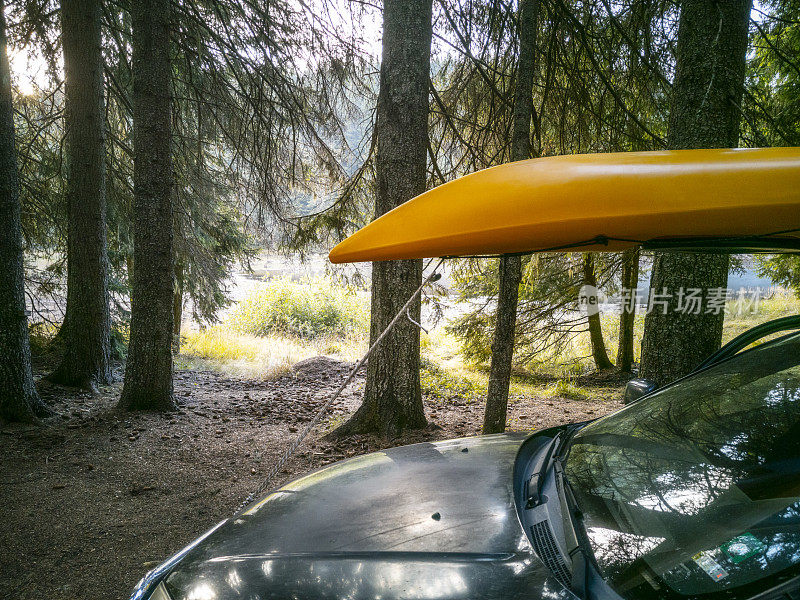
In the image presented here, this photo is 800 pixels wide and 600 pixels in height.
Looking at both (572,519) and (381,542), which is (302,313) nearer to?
(381,542)

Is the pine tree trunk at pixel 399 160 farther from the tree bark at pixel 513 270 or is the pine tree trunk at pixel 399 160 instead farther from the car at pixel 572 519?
the car at pixel 572 519

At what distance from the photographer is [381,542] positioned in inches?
64.5

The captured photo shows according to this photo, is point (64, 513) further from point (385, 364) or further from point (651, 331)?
point (651, 331)

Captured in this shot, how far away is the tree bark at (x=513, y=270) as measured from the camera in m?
4.39

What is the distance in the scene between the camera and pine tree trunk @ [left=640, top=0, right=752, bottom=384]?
4.17 meters

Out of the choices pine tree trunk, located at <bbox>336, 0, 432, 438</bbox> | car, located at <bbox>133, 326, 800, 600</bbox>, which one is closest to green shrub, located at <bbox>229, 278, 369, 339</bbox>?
pine tree trunk, located at <bbox>336, 0, 432, 438</bbox>

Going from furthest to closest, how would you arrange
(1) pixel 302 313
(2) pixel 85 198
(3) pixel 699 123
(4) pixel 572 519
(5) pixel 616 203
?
(1) pixel 302 313, (2) pixel 85 198, (3) pixel 699 123, (5) pixel 616 203, (4) pixel 572 519

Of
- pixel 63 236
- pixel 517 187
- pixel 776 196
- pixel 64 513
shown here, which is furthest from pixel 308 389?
pixel 776 196

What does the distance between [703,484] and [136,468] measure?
4.77 m

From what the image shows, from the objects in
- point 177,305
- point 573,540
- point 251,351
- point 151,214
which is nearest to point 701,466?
point 573,540

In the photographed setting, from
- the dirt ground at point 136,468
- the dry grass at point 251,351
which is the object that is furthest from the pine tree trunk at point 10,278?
the dry grass at point 251,351

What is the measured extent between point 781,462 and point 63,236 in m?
10.3

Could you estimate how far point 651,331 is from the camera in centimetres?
463

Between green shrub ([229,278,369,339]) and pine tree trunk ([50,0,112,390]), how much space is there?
7.27 metres
